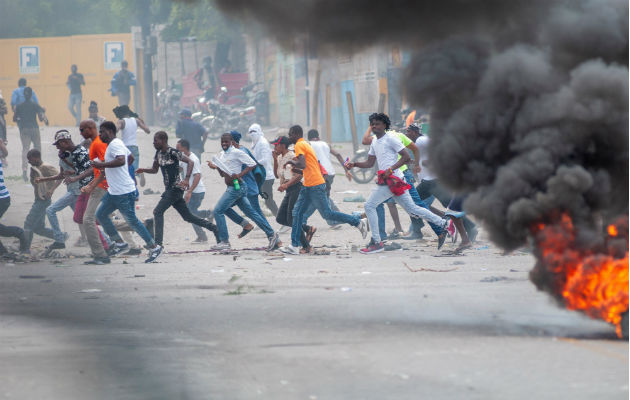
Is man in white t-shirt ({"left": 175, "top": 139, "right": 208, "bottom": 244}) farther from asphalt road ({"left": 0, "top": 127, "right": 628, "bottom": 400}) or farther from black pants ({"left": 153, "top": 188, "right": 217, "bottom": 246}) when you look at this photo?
asphalt road ({"left": 0, "top": 127, "right": 628, "bottom": 400})

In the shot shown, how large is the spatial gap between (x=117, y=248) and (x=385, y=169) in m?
3.35

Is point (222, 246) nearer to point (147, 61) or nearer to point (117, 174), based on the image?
point (117, 174)

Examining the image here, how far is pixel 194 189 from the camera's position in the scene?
12336mm

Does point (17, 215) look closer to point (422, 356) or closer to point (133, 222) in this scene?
point (133, 222)

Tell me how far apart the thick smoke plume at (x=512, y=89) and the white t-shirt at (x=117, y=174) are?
348cm

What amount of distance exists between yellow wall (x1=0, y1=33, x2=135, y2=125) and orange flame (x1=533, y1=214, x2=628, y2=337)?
92.8ft

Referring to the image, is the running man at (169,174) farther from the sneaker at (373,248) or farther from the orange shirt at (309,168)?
the sneaker at (373,248)

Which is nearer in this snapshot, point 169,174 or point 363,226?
point 169,174

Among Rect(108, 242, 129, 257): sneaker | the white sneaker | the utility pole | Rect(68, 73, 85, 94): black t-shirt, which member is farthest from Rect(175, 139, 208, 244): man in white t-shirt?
the utility pole

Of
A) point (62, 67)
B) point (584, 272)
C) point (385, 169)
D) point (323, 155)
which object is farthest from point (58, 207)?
point (62, 67)

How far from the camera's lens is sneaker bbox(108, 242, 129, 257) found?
11.0 meters

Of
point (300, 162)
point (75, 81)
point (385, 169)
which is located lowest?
point (385, 169)

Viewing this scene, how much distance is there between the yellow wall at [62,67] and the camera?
32.4 meters

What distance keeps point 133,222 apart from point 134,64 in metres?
23.7
